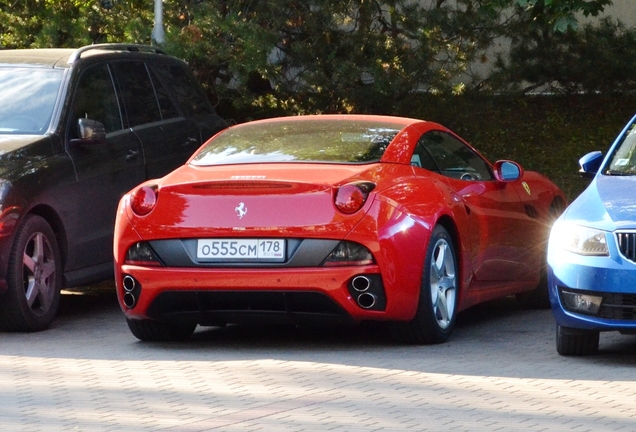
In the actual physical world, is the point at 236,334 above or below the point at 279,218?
below

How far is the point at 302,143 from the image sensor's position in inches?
340

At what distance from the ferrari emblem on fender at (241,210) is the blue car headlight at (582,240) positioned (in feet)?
5.83

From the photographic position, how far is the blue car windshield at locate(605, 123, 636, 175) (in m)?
8.66

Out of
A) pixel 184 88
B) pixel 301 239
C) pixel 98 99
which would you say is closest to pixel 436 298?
pixel 301 239

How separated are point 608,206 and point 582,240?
0.31 metres

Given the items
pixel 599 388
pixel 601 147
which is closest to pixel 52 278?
pixel 599 388

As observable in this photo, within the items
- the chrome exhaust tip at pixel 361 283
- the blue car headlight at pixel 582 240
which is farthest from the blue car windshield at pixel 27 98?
the blue car headlight at pixel 582 240

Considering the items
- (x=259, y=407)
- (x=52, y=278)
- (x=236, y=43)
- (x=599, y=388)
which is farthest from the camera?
(x=236, y=43)

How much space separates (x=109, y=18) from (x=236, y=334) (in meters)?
7.47

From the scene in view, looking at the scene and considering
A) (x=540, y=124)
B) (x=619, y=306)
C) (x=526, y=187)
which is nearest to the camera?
(x=619, y=306)

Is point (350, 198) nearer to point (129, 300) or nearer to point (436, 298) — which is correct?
point (436, 298)

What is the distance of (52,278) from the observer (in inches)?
370

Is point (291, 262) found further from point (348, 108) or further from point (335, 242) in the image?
point (348, 108)

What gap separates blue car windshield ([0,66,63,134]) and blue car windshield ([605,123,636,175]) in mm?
3883
